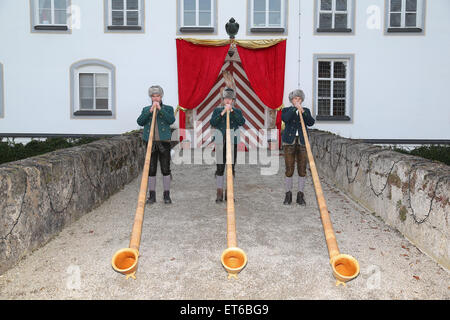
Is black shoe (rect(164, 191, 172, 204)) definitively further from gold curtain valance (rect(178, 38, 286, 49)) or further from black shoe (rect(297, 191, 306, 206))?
gold curtain valance (rect(178, 38, 286, 49))

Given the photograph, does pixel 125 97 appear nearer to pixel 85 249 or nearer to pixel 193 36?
pixel 193 36

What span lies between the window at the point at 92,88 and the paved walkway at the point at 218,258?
21.2ft

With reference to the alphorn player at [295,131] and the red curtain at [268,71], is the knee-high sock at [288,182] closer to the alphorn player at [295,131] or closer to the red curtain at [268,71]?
the alphorn player at [295,131]

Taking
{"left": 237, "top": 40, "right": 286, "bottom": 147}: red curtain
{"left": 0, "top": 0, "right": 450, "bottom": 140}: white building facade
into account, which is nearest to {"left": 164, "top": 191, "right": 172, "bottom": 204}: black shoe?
{"left": 0, "top": 0, "right": 450, "bottom": 140}: white building facade

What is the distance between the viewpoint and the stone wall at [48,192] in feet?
10.8

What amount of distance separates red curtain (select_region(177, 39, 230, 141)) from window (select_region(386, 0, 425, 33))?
4.86 meters

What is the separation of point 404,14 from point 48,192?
36.2 ft

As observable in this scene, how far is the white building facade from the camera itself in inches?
440

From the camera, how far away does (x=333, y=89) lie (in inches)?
455

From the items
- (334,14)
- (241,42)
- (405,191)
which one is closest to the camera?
(405,191)

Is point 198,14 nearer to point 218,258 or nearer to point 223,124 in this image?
point 223,124

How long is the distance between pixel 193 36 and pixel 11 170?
28.1 ft

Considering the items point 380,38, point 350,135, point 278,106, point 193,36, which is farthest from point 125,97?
point 380,38

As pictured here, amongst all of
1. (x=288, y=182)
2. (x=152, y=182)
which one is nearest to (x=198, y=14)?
(x=152, y=182)
